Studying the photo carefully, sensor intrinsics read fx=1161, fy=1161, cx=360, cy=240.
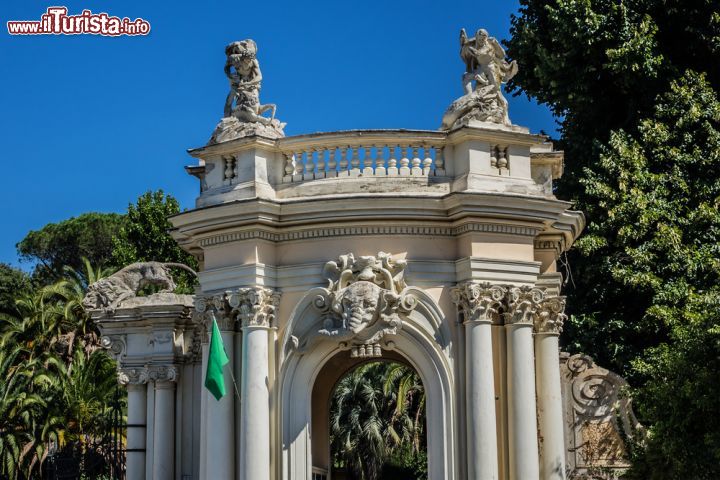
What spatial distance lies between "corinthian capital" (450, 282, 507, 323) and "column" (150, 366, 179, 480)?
598 cm

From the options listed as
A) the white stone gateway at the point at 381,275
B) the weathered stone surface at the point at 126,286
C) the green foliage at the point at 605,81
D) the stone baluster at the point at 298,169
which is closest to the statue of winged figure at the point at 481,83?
the white stone gateway at the point at 381,275

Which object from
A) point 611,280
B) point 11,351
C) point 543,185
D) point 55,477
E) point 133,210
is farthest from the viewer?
point 133,210

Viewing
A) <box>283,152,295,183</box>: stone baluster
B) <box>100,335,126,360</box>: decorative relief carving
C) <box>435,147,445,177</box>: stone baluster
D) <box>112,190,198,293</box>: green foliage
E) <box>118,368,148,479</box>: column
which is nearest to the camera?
<box>435,147,445,177</box>: stone baluster

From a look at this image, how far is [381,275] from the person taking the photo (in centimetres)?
1675

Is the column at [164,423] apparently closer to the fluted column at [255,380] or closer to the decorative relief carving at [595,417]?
the fluted column at [255,380]

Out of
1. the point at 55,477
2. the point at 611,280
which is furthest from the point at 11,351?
the point at 611,280

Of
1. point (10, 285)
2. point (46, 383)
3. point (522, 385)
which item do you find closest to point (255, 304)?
point (522, 385)

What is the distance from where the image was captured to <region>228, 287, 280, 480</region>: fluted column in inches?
645

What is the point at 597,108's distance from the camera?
28438mm

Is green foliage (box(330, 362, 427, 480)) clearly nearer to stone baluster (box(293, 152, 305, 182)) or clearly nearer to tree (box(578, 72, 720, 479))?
tree (box(578, 72, 720, 479))

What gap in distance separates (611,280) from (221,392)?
478 inches

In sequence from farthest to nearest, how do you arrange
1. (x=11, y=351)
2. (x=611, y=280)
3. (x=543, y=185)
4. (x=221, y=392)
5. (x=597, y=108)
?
(x=11, y=351) → (x=597, y=108) → (x=611, y=280) → (x=543, y=185) → (x=221, y=392)

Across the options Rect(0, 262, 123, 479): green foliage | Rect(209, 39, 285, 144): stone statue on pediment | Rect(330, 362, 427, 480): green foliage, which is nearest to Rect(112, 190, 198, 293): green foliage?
Rect(0, 262, 123, 479): green foliage

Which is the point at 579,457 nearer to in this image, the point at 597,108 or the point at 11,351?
the point at 597,108
